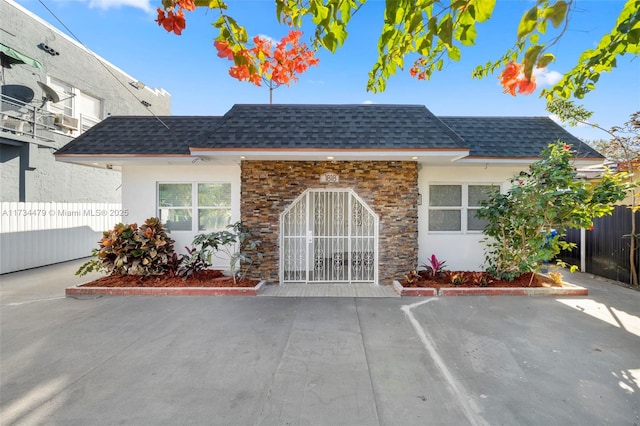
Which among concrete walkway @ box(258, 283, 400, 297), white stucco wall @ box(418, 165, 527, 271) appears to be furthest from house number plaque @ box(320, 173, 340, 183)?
concrete walkway @ box(258, 283, 400, 297)

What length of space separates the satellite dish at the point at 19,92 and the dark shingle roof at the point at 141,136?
4279mm

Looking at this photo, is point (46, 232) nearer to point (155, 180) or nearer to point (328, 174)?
point (155, 180)

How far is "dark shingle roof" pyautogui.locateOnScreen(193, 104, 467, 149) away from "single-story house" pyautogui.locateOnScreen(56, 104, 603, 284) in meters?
0.04

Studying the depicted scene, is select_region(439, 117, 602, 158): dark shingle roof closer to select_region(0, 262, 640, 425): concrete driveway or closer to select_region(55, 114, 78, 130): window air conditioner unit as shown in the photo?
select_region(0, 262, 640, 425): concrete driveway

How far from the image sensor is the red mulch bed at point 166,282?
21.2ft

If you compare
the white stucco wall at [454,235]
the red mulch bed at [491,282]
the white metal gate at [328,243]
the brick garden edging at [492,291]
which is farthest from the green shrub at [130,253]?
the white stucco wall at [454,235]

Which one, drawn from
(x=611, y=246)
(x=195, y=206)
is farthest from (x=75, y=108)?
(x=611, y=246)

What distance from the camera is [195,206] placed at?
7.88 metres

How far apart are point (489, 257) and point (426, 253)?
1569 millimetres

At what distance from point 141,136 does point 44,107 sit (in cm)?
644

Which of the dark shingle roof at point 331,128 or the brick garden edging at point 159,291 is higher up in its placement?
the dark shingle roof at point 331,128

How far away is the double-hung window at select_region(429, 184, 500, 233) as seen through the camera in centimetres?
778

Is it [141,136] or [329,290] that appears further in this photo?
[141,136]

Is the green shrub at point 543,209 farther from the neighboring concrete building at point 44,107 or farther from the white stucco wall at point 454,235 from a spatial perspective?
the neighboring concrete building at point 44,107
